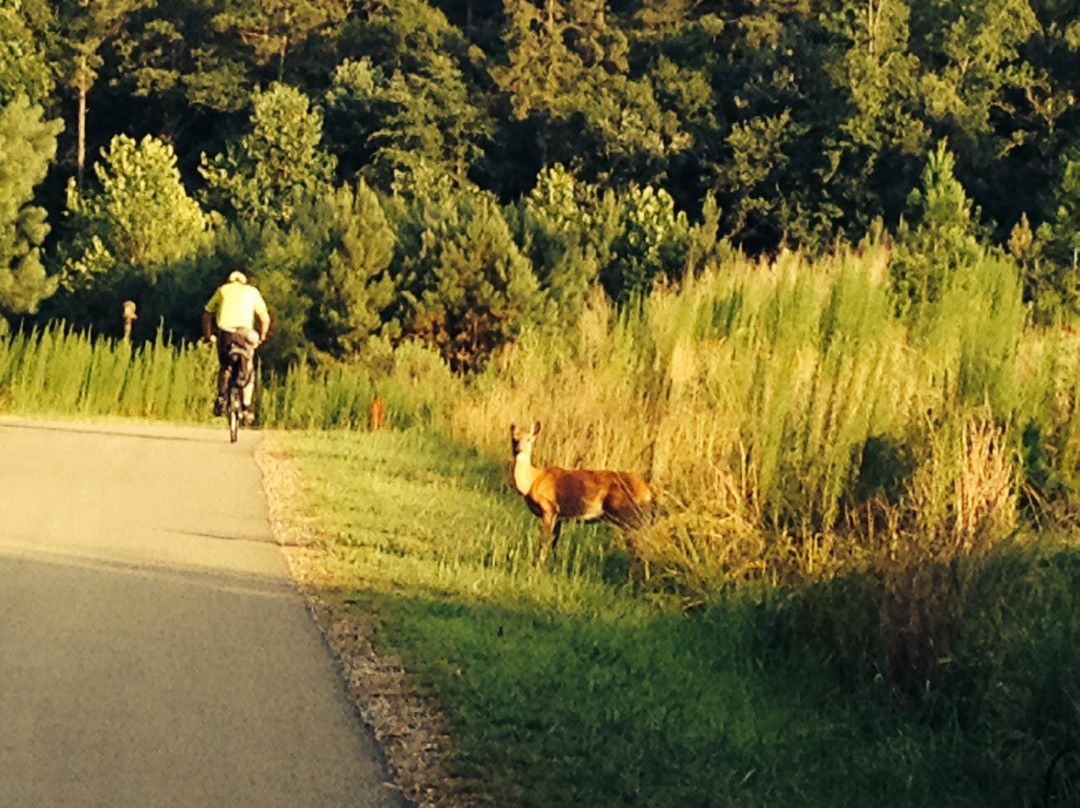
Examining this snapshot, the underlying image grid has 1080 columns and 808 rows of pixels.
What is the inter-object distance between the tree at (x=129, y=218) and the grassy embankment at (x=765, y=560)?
37.9 metres

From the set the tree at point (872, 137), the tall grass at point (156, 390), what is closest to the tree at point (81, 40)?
the tree at point (872, 137)

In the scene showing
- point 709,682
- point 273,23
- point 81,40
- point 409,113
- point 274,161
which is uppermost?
point 273,23

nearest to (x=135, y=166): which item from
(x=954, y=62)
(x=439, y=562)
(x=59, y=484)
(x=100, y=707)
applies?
(x=954, y=62)

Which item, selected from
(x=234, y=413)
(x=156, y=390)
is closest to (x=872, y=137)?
(x=156, y=390)

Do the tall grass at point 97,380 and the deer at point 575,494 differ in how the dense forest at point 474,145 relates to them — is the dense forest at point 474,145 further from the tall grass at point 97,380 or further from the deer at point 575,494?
the deer at point 575,494

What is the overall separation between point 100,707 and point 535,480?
549 cm

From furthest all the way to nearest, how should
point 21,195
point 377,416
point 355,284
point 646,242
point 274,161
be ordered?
point 274,161 < point 646,242 < point 21,195 < point 355,284 < point 377,416

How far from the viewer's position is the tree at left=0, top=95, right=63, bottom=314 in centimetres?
4669

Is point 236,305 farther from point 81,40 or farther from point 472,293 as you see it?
point 81,40

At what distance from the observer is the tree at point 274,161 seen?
65.3m

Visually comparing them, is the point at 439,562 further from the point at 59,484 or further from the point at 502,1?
the point at 502,1

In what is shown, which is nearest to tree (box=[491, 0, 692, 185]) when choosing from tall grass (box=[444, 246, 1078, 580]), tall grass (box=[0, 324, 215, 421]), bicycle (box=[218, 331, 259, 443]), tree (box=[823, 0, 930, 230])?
tree (box=[823, 0, 930, 230])

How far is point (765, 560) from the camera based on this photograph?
11.9 m

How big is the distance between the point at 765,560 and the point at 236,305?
9610 millimetres
